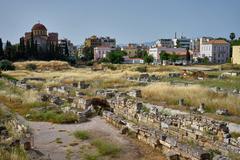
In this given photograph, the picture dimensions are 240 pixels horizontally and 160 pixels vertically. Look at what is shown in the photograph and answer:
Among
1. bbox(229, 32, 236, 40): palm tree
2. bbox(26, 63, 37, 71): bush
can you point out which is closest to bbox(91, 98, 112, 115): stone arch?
bbox(26, 63, 37, 71): bush

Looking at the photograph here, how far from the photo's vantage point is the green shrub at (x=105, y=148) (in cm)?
1085

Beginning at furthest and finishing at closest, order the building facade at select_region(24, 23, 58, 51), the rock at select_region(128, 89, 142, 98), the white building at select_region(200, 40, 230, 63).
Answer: the white building at select_region(200, 40, 230, 63)
the building facade at select_region(24, 23, 58, 51)
the rock at select_region(128, 89, 142, 98)

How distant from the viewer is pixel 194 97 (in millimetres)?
20906

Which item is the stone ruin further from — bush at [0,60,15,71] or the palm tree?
the palm tree

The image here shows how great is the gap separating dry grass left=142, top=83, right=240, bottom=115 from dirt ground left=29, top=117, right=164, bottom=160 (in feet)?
21.5

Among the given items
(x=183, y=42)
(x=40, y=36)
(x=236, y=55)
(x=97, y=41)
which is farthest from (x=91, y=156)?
(x=183, y=42)

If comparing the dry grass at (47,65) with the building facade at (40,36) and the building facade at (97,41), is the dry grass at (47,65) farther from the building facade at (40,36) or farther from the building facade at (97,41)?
the building facade at (97,41)

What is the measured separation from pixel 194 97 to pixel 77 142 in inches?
424

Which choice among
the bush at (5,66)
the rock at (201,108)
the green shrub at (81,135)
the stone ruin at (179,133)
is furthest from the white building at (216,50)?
the green shrub at (81,135)

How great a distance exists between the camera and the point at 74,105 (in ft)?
66.0

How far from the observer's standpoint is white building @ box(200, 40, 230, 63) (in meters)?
112

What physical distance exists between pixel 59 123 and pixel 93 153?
17.1 feet

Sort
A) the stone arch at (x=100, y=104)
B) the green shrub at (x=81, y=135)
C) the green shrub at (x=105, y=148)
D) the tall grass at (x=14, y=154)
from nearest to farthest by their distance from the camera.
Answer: the tall grass at (x=14, y=154), the green shrub at (x=105, y=148), the green shrub at (x=81, y=135), the stone arch at (x=100, y=104)

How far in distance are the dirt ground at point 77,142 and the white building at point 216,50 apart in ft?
333
